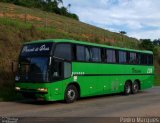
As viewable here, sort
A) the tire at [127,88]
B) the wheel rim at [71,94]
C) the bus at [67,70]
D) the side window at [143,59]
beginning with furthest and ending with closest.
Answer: the side window at [143,59] → the tire at [127,88] → the wheel rim at [71,94] → the bus at [67,70]

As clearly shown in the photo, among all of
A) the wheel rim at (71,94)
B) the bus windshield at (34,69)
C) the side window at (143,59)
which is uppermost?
the side window at (143,59)

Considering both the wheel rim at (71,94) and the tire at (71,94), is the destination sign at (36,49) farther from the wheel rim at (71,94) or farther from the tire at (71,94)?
the wheel rim at (71,94)

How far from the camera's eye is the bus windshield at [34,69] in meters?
19.2

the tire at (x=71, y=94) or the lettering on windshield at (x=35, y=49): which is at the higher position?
the lettering on windshield at (x=35, y=49)

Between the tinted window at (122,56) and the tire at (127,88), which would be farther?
the tire at (127,88)

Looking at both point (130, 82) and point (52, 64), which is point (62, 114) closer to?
Result: point (52, 64)

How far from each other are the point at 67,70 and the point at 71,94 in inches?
50.2

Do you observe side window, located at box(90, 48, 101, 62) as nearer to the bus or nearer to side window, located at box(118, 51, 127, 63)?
the bus

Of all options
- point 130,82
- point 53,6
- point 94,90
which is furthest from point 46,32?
point 53,6

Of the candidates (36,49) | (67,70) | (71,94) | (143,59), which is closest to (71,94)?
(71,94)

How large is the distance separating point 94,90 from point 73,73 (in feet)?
8.44

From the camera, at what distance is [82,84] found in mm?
21656

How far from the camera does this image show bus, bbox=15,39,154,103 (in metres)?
19.4

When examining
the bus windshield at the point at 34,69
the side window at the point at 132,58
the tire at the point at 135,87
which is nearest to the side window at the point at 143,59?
the side window at the point at 132,58
